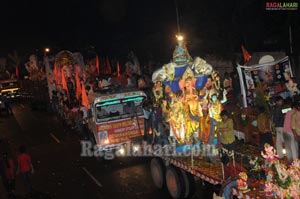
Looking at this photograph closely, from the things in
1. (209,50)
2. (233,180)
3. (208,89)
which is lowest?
(233,180)

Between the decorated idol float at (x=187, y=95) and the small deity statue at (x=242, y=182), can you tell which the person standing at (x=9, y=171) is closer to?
the decorated idol float at (x=187, y=95)

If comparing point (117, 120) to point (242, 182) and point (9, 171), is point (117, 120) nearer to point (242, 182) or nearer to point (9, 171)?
point (9, 171)

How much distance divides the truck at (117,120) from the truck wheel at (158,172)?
2.44 m

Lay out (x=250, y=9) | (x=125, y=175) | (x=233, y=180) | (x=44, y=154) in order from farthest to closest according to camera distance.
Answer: (x=250, y=9) < (x=44, y=154) < (x=125, y=175) < (x=233, y=180)

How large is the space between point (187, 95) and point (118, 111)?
4242 mm

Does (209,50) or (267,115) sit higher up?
(209,50)

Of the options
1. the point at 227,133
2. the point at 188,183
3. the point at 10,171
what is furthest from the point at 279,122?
the point at 10,171

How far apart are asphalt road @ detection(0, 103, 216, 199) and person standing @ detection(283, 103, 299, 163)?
8.44 ft

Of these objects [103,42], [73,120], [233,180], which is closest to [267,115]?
[233,180]

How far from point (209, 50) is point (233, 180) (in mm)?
17752

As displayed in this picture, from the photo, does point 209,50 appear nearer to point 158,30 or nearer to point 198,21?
point 198,21

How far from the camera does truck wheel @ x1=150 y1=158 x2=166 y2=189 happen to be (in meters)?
11.0

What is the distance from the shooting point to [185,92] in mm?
10602

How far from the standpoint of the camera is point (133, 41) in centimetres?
4016
